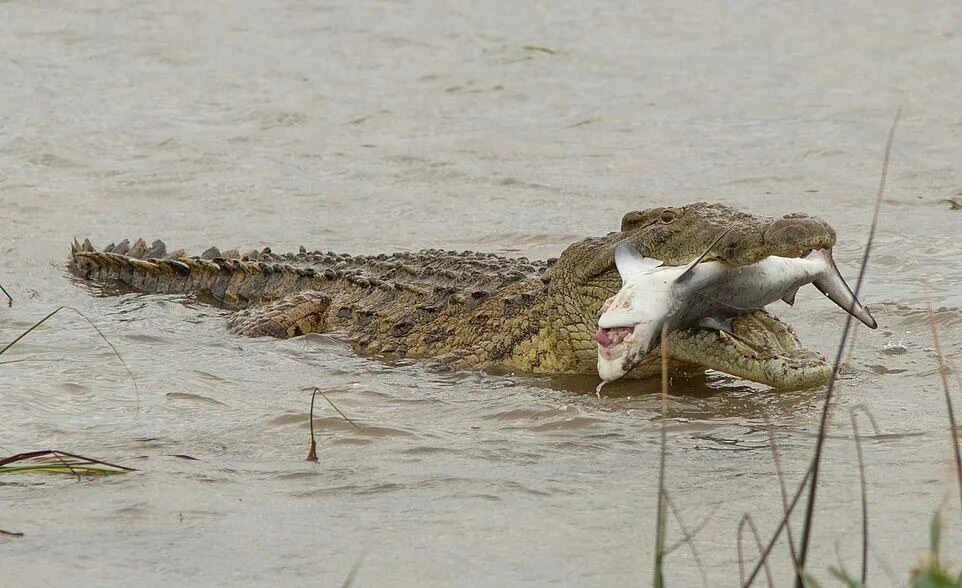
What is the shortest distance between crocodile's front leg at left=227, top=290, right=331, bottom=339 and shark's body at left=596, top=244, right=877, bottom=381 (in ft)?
7.71

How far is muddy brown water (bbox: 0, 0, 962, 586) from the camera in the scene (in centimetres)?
429

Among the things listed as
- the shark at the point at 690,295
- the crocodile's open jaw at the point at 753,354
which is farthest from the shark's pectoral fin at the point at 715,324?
the shark at the point at 690,295

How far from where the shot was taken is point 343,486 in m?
4.77

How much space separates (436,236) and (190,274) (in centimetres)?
186

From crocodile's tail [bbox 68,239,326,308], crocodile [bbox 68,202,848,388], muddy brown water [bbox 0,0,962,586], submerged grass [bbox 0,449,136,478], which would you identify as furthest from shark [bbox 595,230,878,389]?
crocodile's tail [bbox 68,239,326,308]

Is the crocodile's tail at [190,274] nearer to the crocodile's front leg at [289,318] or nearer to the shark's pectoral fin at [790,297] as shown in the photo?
the crocodile's front leg at [289,318]

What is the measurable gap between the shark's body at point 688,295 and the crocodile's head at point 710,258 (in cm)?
14

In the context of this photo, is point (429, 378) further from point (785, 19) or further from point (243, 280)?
point (785, 19)

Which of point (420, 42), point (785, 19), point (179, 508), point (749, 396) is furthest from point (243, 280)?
point (785, 19)

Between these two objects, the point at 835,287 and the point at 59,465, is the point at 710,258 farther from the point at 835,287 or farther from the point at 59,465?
the point at 59,465

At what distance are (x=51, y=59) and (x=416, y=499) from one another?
37.6ft

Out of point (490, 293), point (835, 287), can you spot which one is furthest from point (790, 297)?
point (490, 293)

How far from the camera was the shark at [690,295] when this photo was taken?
5492 millimetres

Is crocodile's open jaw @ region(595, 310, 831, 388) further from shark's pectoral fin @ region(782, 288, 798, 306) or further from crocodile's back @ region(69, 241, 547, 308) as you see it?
crocodile's back @ region(69, 241, 547, 308)
